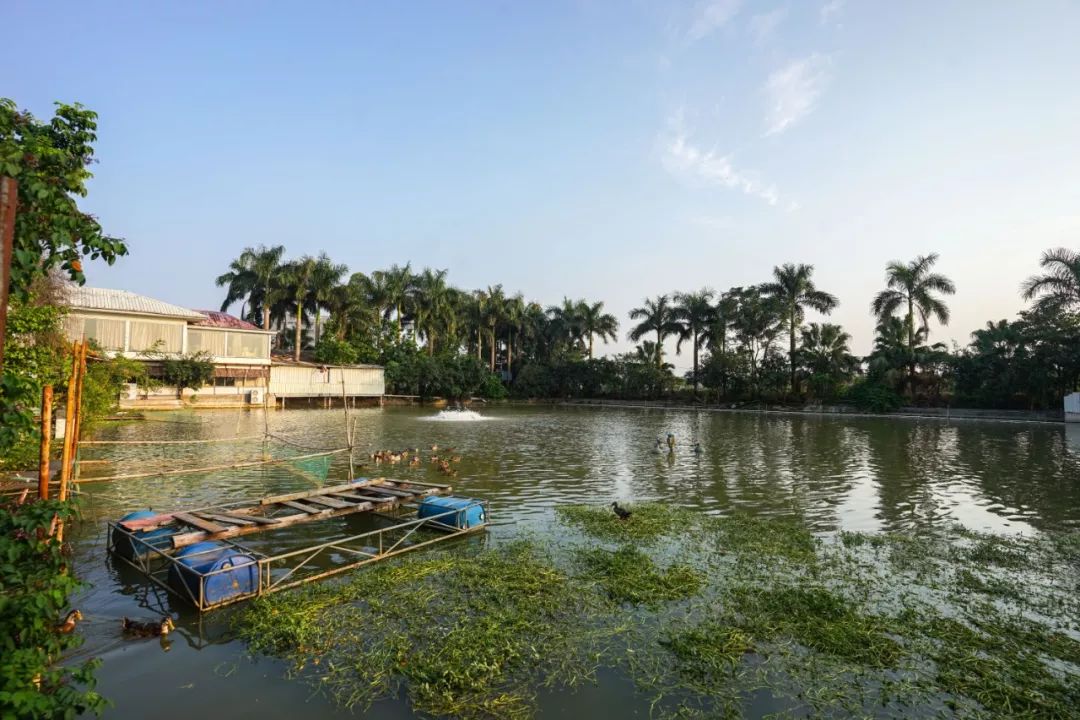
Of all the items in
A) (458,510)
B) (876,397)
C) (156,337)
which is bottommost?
(458,510)

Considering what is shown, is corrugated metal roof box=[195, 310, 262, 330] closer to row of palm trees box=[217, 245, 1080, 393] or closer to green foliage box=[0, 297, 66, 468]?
row of palm trees box=[217, 245, 1080, 393]

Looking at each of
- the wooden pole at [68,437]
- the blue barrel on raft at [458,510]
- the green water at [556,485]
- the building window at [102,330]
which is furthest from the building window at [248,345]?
the blue barrel on raft at [458,510]

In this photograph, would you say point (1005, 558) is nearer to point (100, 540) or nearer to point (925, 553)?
point (925, 553)

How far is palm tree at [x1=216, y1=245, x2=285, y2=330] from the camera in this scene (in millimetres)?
63156

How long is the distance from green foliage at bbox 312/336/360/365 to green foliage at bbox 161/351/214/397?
14163mm

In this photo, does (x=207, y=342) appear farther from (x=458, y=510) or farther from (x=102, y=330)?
(x=458, y=510)

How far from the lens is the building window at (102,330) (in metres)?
44.8

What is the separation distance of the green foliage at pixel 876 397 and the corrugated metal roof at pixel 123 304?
204ft

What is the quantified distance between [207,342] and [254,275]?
1339cm

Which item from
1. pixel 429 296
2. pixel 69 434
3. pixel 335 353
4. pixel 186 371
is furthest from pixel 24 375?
pixel 429 296

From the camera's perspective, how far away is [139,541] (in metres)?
10.3

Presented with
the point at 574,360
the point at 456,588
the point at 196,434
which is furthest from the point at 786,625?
the point at 574,360

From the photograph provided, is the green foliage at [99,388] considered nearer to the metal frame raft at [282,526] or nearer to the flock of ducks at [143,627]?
the metal frame raft at [282,526]

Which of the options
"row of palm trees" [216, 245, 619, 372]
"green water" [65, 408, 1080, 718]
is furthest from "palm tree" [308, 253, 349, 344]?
"green water" [65, 408, 1080, 718]
